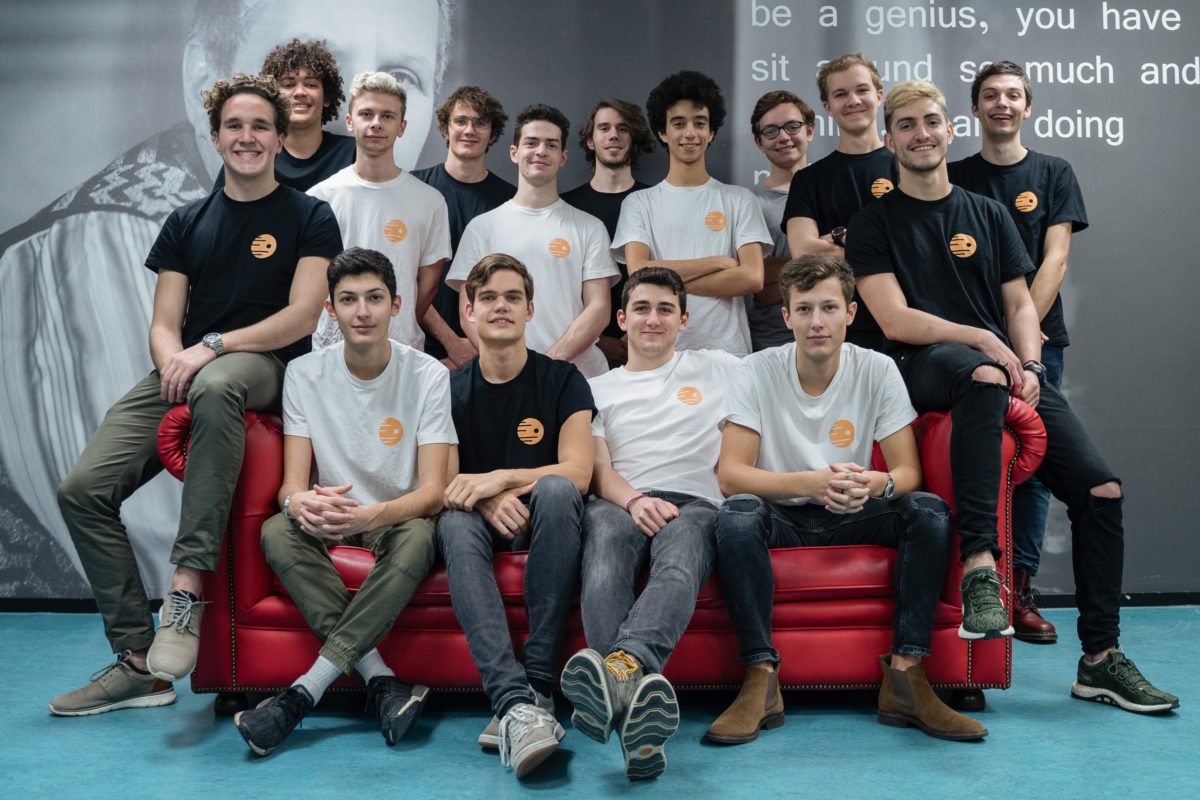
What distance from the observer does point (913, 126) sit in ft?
11.0

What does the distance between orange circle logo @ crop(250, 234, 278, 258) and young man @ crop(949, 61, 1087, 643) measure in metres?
2.33

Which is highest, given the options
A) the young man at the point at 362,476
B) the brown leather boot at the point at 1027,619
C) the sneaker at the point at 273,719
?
A: the young man at the point at 362,476

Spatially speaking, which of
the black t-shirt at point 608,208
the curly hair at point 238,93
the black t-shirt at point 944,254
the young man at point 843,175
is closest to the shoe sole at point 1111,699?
the black t-shirt at point 944,254

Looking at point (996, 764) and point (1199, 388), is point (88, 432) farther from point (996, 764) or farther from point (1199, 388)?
point (1199, 388)

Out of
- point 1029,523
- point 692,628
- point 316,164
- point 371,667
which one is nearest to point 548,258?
point 316,164

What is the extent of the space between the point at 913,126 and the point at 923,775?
1923 millimetres

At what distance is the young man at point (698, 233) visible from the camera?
379cm

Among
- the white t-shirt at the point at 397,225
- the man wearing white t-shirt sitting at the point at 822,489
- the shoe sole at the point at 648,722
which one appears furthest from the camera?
the white t-shirt at the point at 397,225

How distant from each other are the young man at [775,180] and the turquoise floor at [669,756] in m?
1.50

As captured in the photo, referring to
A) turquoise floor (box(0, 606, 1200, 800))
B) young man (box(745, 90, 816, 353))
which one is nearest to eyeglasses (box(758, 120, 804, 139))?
young man (box(745, 90, 816, 353))

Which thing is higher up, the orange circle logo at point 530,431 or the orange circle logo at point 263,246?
the orange circle logo at point 263,246

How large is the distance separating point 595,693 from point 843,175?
2237mm

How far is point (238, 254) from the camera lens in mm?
3311

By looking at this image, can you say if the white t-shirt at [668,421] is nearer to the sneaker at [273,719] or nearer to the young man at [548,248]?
the young man at [548,248]
